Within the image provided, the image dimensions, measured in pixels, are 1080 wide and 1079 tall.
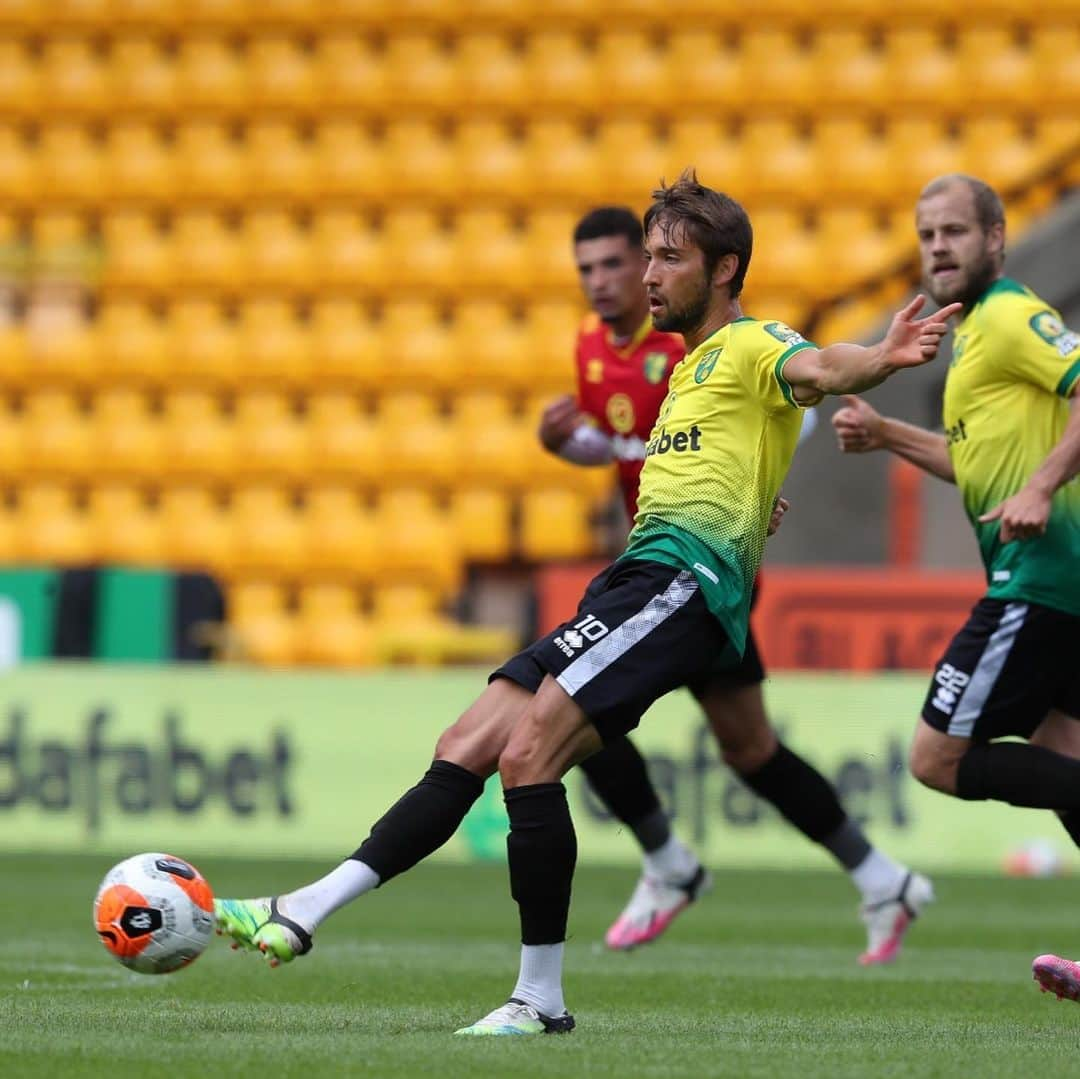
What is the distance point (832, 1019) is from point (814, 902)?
12.7ft

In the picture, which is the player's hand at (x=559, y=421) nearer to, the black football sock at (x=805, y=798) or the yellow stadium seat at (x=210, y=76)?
the black football sock at (x=805, y=798)

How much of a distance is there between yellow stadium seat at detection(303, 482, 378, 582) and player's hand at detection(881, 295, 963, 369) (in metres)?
11.0


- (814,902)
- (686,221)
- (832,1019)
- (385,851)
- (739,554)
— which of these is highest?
(686,221)

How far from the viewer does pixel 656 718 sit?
35.0 feet

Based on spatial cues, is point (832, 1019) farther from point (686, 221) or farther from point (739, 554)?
point (686, 221)

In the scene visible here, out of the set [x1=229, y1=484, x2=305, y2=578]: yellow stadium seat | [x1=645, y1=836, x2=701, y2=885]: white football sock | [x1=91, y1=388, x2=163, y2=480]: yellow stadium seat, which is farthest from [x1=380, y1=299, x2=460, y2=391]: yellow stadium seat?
[x1=645, y1=836, x2=701, y2=885]: white football sock

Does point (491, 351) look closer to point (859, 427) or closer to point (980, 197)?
point (859, 427)

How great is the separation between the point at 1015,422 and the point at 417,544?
9.88m

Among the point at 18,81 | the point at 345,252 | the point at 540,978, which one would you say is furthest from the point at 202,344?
the point at 540,978

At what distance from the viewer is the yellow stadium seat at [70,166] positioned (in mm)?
16953

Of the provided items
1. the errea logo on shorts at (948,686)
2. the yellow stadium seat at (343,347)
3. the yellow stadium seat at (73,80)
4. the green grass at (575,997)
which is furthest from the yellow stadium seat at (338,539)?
the errea logo on shorts at (948,686)

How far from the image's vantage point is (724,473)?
4.69 meters

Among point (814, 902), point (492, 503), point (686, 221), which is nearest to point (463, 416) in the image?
point (492, 503)

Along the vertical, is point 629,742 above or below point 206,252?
below
